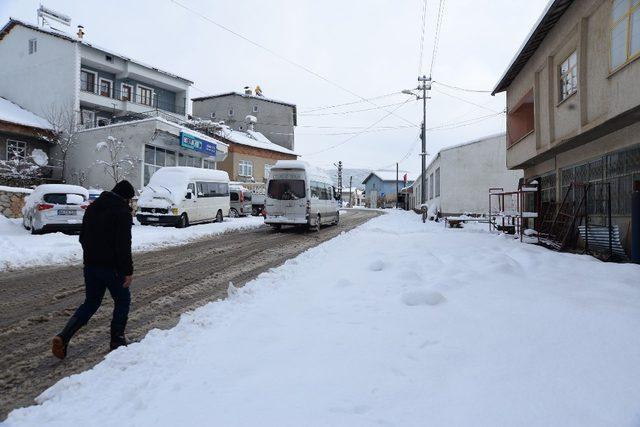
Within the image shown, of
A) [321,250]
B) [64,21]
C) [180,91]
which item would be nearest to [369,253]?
[321,250]

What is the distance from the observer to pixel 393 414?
2504mm

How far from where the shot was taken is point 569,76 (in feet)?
35.6

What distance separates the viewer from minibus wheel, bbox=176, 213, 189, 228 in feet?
54.4

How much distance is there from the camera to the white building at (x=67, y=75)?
2752cm

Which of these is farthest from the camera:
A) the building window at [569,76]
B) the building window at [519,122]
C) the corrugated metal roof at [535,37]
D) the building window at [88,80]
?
the building window at [88,80]

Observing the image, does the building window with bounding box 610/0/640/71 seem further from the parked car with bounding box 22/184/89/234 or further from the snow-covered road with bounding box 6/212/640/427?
the parked car with bounding box 22/184/89/234

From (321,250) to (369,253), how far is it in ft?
5.28

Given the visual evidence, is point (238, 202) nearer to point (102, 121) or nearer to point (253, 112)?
point (102, 121)

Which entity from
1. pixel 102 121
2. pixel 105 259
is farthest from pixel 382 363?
pixel 102 121

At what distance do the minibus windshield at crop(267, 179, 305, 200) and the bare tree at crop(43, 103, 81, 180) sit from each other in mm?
16775

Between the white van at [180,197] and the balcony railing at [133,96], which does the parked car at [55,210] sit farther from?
the balcony railing at [133,96]

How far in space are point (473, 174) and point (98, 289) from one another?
24.6 metres

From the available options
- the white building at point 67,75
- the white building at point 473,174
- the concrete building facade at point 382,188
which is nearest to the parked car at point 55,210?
the white building at point 67,75

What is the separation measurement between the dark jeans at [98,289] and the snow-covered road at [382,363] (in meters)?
0.38
